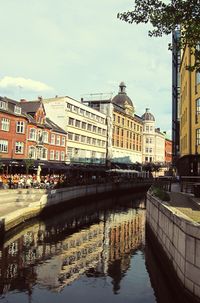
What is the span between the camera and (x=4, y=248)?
23.8 metres

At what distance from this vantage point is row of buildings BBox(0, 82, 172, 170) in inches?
2376

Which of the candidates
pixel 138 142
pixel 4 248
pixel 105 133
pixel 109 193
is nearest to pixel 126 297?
pixel 4 248

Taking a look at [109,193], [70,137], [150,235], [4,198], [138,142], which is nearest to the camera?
[150,235]

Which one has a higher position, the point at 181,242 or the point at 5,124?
the point at 5,124

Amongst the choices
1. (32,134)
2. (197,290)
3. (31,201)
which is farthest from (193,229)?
(32,134)

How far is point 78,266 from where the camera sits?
21297 mm

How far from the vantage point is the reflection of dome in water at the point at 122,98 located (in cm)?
11481

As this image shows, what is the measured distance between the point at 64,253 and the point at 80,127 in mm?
62456

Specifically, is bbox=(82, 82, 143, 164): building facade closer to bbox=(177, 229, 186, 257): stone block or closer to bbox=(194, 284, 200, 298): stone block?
bbox=(177, 229, 186, 257): stone block

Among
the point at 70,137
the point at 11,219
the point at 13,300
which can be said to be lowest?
the point at 13,300

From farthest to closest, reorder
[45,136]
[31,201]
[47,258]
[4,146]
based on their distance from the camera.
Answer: [45,136], [4,146], [31,201], [47,258]

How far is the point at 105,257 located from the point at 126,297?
23.9ft

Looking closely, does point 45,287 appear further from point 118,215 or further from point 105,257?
point 118,215

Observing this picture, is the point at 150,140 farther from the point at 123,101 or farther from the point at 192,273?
the point at 192,273
